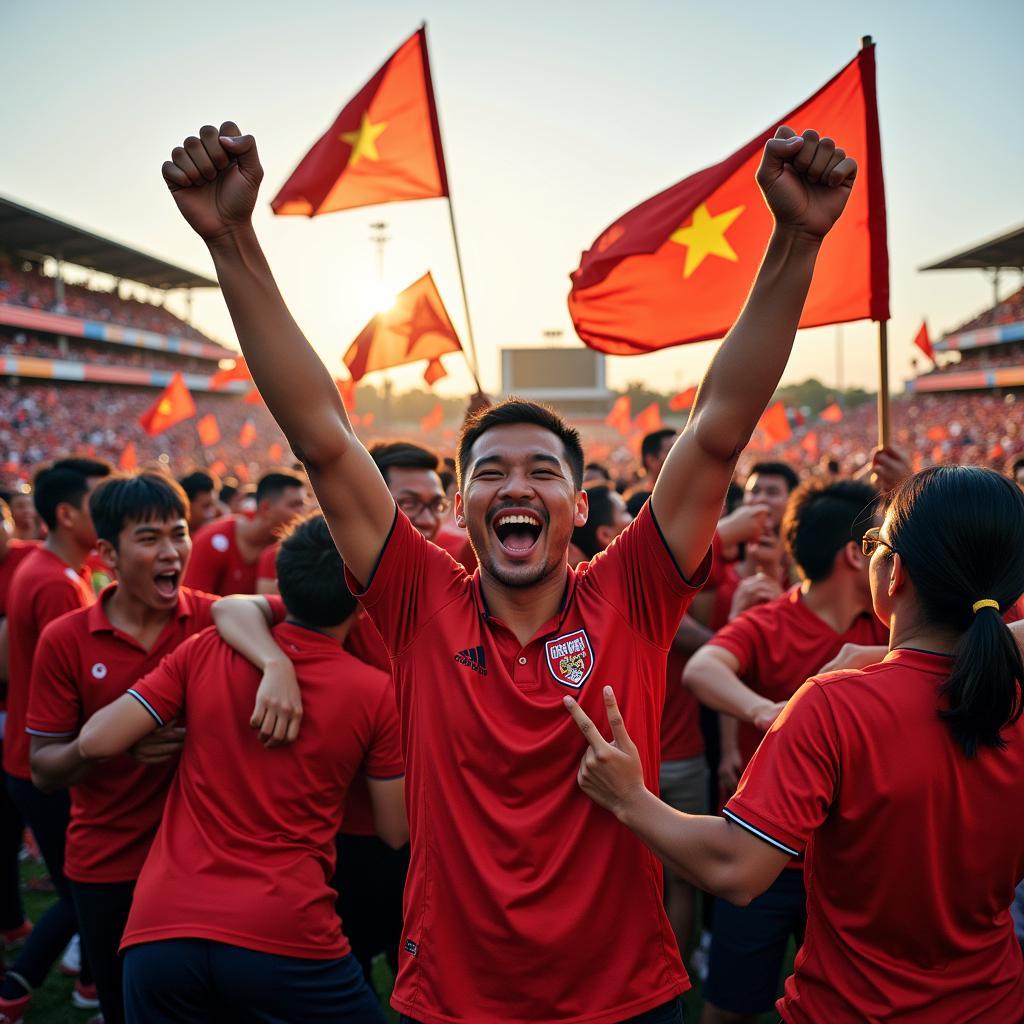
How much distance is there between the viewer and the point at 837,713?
5.53ft

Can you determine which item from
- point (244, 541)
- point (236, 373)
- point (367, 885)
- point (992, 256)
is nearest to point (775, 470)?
point (244, 541)

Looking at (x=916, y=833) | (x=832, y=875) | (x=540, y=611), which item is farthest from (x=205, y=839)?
(x=916, y=833)

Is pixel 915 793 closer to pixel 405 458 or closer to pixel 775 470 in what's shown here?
pixel 405 458

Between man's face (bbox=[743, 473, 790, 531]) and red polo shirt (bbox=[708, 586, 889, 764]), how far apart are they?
7.37ft

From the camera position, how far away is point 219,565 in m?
5.45

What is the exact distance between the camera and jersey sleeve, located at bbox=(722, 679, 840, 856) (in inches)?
65.1

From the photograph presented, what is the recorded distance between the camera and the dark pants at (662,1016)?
1804mm

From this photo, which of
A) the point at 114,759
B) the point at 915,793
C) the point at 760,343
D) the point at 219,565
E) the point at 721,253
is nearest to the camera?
the point at 915,793

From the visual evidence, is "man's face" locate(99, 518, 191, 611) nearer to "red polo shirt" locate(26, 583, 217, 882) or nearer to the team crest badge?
"red polo shirt" locate(26, 583, 217, 882)

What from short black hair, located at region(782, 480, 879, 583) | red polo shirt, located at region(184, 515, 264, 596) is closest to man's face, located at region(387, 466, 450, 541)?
short black hair, located at region(782, 480, 879, 583)

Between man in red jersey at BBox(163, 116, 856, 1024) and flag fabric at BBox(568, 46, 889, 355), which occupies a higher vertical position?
flag fabric at BBox(568, 46, 889, 355)

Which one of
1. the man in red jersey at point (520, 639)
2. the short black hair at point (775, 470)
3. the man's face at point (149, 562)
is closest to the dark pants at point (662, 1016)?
the man in red jersey at point (520, 639)

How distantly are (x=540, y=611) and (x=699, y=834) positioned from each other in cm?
61

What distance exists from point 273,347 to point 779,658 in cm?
204
